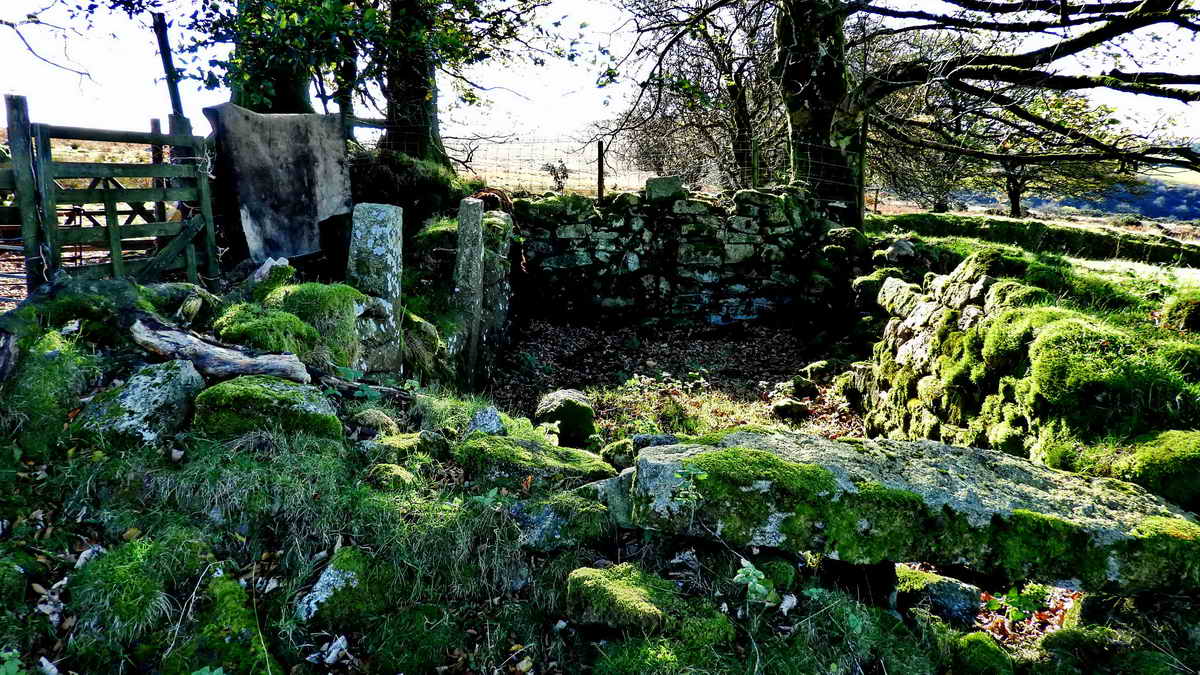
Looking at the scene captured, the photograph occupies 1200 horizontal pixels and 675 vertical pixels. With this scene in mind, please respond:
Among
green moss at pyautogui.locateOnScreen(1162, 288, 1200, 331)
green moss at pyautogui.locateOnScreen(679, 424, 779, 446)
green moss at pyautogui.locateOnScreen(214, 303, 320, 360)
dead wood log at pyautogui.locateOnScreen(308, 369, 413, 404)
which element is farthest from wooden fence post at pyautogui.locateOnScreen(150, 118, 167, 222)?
green moss at pyautogui.locateOnScreen(1162, 288, 1200, 331)

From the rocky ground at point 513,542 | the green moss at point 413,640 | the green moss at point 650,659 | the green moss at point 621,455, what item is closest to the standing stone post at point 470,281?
the rocky ground at point 513,542

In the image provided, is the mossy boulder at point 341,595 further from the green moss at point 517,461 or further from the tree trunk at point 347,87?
the tree trunk at point 347,87

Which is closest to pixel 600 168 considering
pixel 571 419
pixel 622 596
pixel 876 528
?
pixel 571 419

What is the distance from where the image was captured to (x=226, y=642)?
2479 mm

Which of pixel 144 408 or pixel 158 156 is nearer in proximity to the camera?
pixel 144 408

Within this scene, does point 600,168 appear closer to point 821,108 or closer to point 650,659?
point 821,108

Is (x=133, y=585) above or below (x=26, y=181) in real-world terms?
below

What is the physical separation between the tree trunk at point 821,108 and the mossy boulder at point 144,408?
978cm

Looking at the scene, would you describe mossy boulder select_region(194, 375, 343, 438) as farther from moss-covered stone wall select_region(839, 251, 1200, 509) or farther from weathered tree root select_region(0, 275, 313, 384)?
moss-covered stone wall select_region(839, 251, 1200, 509)

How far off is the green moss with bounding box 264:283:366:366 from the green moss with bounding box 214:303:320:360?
0.69 feet

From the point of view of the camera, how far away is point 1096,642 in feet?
8.91

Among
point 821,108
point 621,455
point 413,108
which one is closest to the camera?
point 621,455

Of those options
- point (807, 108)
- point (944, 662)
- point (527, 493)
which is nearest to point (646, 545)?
point (527, 493)

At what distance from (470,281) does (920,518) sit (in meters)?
6.45
